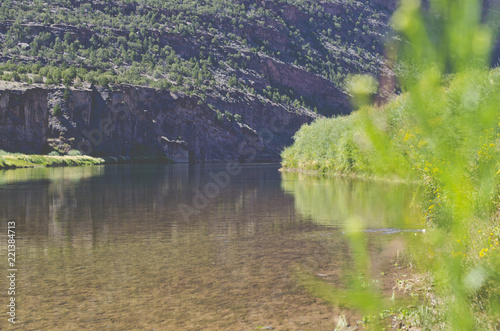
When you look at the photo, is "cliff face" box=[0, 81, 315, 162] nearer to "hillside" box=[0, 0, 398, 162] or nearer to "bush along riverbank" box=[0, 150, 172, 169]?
"hillside" box=[0, 0, 398, 162]

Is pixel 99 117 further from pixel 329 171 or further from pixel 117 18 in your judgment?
pixel 329 171

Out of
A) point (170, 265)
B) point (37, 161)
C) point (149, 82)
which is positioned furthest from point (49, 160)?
point (170, 265)

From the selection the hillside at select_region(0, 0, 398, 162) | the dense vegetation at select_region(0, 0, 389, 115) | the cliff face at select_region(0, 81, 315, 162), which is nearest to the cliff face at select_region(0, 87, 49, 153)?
the cliff face at select_region(0, 81, 315, 162)

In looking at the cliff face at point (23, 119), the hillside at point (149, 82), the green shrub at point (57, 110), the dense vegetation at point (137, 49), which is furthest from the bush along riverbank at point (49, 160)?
the dense vegetation at point (137, 49)

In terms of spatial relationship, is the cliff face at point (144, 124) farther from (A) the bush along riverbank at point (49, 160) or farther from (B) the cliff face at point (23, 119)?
(A) the bush along riverbank at point (49, 160)

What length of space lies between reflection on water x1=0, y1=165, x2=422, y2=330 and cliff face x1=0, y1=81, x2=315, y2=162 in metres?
93.4

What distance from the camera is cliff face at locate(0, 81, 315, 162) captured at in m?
106

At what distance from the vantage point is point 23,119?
341 ft

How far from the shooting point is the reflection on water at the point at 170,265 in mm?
7465

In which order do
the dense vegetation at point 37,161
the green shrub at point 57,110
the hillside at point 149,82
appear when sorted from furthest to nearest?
the hillside at point 149,82 < the green shrub at point 57,110 < the dense vegetation at point 37,161

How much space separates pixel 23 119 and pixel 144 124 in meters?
39.0

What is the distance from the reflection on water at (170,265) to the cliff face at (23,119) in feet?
294

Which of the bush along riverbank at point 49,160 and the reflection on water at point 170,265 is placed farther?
the bush along riverbank at point 49,160

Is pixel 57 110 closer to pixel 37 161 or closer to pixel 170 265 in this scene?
pixel 37 161
